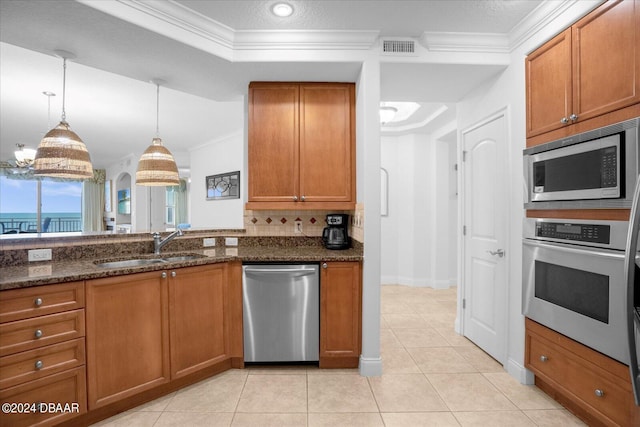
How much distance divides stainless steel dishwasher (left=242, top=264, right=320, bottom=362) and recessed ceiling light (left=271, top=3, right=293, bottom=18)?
69.9 inches

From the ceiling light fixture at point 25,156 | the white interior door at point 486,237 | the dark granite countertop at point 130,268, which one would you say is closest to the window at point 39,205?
the ceiling light fixture at point 25,156

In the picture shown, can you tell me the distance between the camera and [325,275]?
2.43 meters

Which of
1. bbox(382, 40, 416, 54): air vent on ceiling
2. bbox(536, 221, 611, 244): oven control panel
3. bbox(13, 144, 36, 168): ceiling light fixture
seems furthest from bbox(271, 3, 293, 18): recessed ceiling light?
bbox(13, 144, 36, 168): ceiling light fixture

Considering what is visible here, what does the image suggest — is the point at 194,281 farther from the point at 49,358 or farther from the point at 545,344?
the point at 545,344

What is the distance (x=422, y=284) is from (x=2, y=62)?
5.72 m

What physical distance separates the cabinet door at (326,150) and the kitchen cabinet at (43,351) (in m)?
1.73

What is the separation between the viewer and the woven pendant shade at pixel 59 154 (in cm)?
279

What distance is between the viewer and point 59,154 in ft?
9.16

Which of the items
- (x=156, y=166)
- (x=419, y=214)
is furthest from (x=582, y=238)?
(x=156, y=166)

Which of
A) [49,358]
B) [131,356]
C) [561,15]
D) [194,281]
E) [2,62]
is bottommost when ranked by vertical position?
[131,356]

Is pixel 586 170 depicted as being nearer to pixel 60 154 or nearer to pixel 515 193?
pixel 515 193

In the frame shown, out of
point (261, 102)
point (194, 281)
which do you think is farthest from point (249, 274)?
point (261, 102)

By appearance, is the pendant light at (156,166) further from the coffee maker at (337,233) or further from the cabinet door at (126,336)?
the coffee maker at (337,233)

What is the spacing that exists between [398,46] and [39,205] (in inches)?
378
